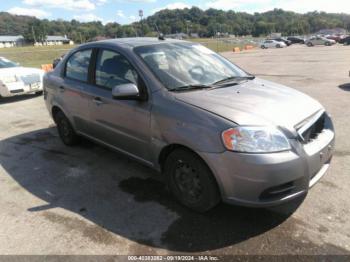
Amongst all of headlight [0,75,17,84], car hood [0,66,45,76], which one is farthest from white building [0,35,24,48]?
headlight [0,75,17,84]

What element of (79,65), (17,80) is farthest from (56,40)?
(79,65)

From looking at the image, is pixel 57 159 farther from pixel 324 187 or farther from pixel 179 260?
pixel 324 187

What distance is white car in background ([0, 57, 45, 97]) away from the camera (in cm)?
981

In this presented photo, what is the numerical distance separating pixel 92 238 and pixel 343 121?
5.28 meters

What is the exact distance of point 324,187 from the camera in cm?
385

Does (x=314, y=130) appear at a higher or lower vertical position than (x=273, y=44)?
higher

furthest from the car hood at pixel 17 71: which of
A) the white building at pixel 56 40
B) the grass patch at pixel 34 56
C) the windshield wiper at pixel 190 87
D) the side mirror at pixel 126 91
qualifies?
the white building at pixel 56 40

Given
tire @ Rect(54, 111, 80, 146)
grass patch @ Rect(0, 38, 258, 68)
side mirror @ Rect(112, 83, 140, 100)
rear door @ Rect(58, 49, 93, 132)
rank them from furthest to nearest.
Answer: grass patch @ Rect(0, 38, 258, 68)
tire @ Rect(54, 111, 80, 146)
rear door @ Rect(58, 49, 93, 132)
side mirror @ Rect(112, 83, 140, 100)

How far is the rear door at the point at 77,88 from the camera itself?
4652 mm

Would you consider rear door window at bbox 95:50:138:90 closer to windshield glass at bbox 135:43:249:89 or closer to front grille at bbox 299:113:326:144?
windshield glass at bbox 135:43:249:89

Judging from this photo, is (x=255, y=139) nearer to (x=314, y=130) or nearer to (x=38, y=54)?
(x=314, y=130)

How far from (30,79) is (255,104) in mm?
8810

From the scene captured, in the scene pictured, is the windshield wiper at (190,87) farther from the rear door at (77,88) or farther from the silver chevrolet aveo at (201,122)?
the rear door at (77,88)

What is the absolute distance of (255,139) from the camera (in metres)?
2.84
